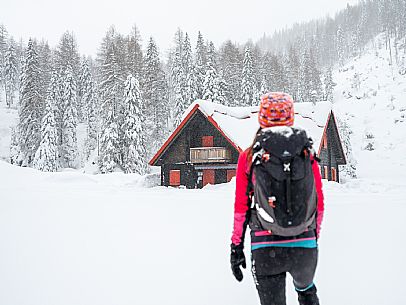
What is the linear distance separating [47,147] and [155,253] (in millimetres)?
37483

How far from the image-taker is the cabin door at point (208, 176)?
26.4 metres

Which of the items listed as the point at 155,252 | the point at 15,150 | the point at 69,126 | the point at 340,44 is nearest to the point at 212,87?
the point at 69,126

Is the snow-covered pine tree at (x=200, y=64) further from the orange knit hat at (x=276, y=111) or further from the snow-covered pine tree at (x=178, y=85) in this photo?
the orange knit hat at (x=276, y=111)

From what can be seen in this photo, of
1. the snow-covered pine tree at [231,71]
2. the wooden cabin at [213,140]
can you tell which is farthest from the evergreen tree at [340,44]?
the wooden cabin at [213,140]

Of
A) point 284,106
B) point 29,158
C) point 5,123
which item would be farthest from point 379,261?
point 5,123

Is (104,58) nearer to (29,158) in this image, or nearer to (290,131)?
(29,158)

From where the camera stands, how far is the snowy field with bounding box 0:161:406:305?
12.0 feet

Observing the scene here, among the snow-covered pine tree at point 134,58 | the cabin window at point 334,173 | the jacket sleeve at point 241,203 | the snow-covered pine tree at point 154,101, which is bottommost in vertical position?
the cabin window at point 334,173

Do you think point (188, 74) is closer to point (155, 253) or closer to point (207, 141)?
point (207, 141)

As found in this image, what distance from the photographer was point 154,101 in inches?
1801

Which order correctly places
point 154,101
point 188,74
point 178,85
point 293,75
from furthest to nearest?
point 293,75
point 178,85
point 188,74
point 154,101

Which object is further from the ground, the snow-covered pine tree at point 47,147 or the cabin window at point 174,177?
the snow-covered pine tree at point 47,147

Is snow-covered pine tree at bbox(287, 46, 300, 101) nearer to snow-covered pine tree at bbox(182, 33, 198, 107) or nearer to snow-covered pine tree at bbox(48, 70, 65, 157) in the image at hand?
snow-covered pine tree at bbox(182, 33, 198, 107)

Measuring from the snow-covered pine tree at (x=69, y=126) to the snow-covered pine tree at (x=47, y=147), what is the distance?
14.3ft
